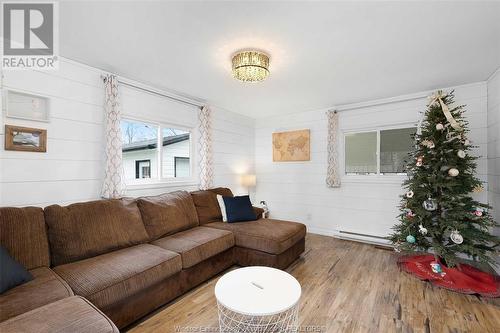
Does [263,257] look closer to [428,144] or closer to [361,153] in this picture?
[428,144]

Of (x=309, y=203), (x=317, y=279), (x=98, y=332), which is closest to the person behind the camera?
(x=98, y=332)

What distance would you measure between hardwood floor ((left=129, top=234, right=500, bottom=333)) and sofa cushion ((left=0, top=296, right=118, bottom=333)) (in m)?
0.74

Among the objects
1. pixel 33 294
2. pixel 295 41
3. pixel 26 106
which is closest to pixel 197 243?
pixel 33 294

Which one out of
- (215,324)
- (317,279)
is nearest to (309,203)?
(317,279)

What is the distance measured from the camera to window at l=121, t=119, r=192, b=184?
3.11m

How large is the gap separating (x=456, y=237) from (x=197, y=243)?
292 centimetres

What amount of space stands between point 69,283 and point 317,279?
2.40m

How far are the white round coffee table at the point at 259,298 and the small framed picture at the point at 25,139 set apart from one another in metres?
2.23

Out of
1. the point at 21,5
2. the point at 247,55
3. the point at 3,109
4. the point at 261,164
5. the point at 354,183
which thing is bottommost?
the point at 354,183

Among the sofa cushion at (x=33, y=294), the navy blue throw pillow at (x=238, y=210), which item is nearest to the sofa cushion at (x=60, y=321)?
the sofa cushion at (x=33, y=294)

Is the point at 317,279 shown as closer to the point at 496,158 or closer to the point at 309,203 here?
Result: the point at 309,203

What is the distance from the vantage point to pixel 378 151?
12.9ft

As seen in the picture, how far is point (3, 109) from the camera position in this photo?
2.03 m

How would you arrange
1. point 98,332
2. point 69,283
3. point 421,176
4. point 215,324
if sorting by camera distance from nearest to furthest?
point 98,332 → point 69,283 → point 215,324 → point 421,176
